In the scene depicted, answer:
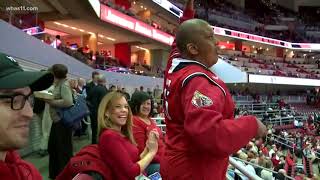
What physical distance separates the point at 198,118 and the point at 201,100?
8 cm

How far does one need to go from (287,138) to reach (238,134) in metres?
16.2

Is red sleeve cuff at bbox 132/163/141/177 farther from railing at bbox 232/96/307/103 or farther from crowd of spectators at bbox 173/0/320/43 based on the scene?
crowd of spectators at bbox 173/0/320/43

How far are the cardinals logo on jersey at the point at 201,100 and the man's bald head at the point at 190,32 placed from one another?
12.7 inches

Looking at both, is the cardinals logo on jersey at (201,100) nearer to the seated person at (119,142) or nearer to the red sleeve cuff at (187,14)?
the seated person at (119,142)

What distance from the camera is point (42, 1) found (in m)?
15.3

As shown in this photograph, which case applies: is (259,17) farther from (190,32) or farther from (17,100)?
(17,100)

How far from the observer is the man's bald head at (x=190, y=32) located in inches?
78.5

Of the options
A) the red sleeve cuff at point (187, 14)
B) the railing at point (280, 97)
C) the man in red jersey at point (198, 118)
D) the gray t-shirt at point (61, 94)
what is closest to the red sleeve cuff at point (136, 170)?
the man in red jersey at point (198, 118)

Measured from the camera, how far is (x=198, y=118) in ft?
5.67

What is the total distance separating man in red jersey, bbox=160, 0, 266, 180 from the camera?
172 centimetres

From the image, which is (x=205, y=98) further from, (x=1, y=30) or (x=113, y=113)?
(x=1, y=30)

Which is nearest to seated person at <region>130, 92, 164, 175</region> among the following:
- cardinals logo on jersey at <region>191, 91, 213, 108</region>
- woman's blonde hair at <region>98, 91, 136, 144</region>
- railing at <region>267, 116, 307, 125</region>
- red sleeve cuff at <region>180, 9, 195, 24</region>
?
woman's blonde hair at <region>98, 91, 136, 144</region>

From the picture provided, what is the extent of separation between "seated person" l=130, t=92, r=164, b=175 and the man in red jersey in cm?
134

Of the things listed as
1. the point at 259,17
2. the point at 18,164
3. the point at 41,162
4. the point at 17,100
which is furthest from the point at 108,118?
the point at 259,17
